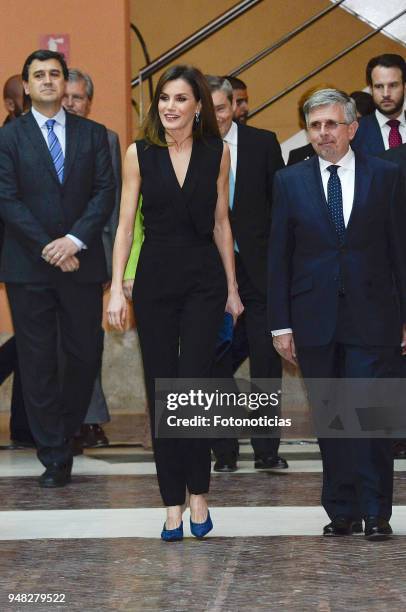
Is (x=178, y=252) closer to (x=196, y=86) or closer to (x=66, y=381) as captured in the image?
(x=196, y=86)

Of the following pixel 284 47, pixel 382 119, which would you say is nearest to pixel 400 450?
pixel 382 119

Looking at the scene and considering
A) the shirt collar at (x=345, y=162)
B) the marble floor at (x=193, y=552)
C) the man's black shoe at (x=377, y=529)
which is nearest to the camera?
the marble floor at (x=193, y=552)

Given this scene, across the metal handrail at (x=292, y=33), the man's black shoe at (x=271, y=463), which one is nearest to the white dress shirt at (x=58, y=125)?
the man's black shoe at (x=271, y=463)

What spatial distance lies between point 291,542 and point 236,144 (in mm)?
2875

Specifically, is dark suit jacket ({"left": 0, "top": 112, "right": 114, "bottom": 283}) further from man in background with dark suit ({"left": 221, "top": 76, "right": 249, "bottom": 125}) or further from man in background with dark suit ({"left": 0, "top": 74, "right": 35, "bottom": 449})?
man in background with dark suit ({"left": 221, "top": 76, "right": 249, "bottom": 125})

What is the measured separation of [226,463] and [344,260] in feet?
7.44

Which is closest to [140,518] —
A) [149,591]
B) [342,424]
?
[342,424]

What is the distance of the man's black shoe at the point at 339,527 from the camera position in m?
6.22

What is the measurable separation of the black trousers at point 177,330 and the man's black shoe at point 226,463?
2004 millimetres

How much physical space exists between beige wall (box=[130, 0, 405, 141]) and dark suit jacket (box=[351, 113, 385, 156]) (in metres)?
4.43

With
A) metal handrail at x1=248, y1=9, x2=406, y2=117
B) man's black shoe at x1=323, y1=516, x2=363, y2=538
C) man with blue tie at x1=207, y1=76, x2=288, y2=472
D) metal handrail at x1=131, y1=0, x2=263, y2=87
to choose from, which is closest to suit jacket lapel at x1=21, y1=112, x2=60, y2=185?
man with blue tie at x1=207, y1=76, x2=288, y2=472

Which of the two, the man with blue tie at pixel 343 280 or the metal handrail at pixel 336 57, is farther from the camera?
the metal handrail at pixel 336 57

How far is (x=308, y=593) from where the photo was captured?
16.9ft

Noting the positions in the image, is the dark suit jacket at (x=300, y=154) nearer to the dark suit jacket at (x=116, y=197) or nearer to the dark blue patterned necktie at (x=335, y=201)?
the dark suit jacket at (x=116, y=197)
